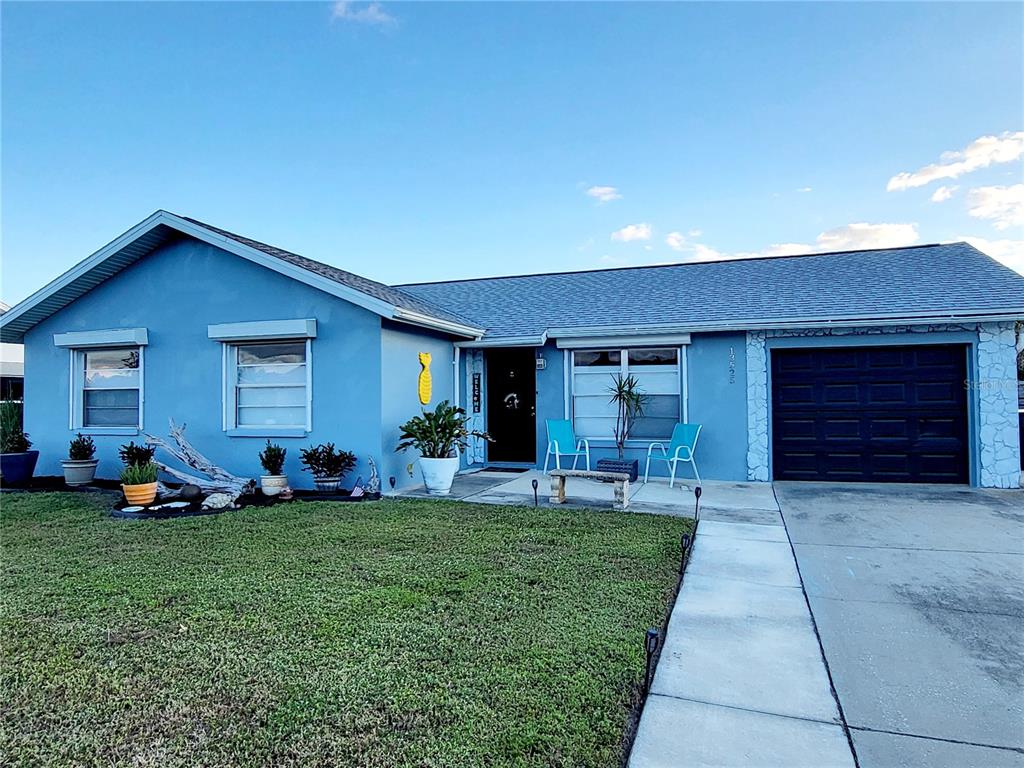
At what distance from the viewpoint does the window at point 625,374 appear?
950cm

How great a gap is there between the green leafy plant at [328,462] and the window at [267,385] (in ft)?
2.41

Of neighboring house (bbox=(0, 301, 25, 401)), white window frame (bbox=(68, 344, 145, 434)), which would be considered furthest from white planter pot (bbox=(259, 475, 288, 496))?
neighboring house (bbox=(0, 301, 25, 401))

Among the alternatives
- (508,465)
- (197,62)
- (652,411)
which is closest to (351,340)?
(508,465)

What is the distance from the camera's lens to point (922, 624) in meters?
3.52

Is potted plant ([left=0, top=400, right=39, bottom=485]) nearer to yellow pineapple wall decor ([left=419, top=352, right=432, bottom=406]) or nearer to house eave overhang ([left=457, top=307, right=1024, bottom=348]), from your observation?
yellow pineapple wall decor ([left=419, top=352, right=432, bottom=406])

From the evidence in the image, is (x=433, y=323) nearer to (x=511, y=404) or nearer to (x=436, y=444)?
(x=436, y=444)

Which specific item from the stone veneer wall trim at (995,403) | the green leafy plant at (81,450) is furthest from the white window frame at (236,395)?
the stone veneer wall trim at (995,403)

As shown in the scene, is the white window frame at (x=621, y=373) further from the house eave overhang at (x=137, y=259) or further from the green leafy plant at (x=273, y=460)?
the green leafy plant at (x=273, y=460)

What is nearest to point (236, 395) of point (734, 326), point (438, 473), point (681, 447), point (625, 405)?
point (438, 473)

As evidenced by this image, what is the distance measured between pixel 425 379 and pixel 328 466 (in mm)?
2098

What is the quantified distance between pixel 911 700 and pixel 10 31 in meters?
13.0

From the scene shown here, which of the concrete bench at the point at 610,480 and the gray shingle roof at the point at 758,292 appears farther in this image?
the gray shingle roof at the point at 758,292

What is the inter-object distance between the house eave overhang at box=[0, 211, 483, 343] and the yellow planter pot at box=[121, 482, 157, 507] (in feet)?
10.9

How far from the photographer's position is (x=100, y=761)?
85.4 inches
